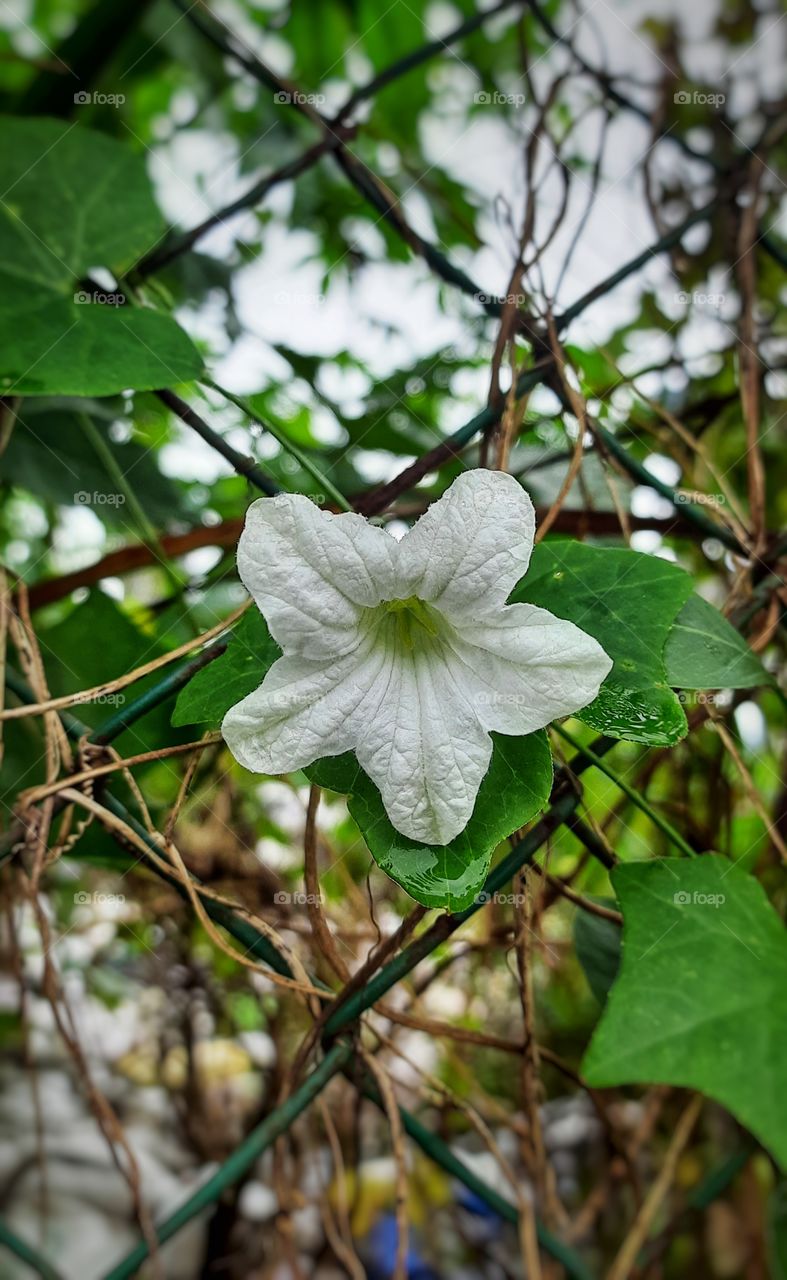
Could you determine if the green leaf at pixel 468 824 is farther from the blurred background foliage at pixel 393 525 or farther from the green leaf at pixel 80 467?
the green leaf at pixel 80 467

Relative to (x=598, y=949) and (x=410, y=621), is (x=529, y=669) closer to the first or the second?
(x=410, y=621)

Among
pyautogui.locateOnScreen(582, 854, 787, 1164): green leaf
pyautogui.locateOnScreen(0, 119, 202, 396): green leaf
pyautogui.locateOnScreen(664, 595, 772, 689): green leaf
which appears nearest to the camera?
pyautogui.locateOnScreen(582, 854, 787, 1164): green leaf

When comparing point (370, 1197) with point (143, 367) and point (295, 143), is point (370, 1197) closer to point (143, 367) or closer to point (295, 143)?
point (143, 367)

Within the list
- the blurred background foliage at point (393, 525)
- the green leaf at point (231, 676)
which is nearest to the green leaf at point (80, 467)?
the blurred background foliage at point (393, 525)

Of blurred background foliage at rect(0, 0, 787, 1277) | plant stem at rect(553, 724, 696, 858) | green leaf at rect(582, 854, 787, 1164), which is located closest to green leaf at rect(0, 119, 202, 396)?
blurred background foliage at rect(0, 0, 787, 1277)

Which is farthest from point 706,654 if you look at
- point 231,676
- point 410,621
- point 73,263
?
point 73,263

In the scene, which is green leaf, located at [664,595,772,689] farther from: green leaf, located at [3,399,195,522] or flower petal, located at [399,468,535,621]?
green leaf, located at [3,399,195,522]

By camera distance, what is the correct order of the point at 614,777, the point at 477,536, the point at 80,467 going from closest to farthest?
the point at 477,536
the point at 614,777
the point at 80,467
